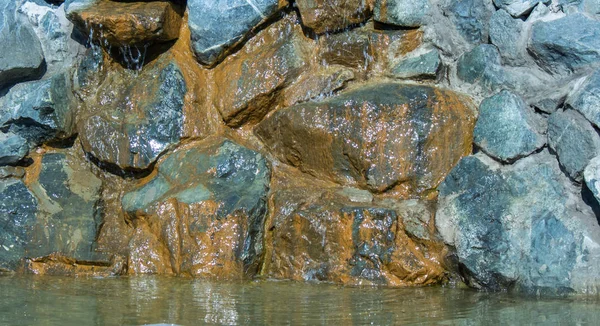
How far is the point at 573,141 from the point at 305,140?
184 cm

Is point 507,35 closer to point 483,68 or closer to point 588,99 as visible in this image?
point 483,68

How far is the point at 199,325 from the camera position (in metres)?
4.01

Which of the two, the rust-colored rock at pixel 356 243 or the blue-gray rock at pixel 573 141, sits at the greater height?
the blue-gray rock at pixel 573 141

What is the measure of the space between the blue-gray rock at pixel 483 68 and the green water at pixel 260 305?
1.50 metres

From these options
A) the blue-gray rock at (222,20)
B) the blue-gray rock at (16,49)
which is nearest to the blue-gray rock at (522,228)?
the blue-gray rock at (222,20)

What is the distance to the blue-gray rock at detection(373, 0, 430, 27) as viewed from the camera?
6242mm

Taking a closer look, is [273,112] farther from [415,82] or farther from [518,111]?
[518,111]

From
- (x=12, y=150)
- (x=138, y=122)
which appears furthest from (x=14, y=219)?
(x=138, y=122)

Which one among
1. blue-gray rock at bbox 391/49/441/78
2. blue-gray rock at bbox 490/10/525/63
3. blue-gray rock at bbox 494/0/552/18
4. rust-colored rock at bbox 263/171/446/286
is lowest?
rust-colored rock at bbox 263/171/446/286

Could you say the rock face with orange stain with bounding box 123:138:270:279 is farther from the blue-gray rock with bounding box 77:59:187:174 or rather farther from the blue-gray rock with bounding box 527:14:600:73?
the blue-gray rock with bounding box 527:14:600:73

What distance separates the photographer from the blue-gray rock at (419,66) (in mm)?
6055

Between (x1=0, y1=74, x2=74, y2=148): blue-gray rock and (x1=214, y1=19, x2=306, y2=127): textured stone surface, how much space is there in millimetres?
1160

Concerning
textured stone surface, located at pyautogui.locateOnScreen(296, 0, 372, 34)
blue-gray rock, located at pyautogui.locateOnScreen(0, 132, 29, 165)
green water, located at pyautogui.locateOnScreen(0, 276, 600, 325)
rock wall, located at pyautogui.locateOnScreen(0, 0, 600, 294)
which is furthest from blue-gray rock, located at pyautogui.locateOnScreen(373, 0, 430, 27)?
blue-gray rock, located at pyautogui.locateOnScreen(0, 132, 29, 165)

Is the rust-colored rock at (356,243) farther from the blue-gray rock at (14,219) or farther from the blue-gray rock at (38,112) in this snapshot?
the blue-gray rock at (38,112)
